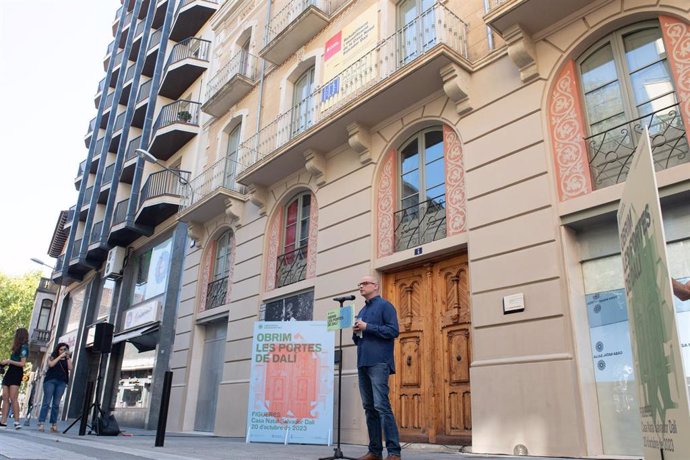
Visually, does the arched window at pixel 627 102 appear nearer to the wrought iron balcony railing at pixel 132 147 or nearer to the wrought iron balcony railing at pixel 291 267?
the wrought iron balcony railing at pixel 291 267

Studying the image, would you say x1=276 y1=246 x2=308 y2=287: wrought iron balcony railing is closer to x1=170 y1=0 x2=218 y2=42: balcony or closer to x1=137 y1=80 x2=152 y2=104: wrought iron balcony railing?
x1=170 y1=0 x2=218 y2=42: balcony

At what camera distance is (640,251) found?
6.66ft

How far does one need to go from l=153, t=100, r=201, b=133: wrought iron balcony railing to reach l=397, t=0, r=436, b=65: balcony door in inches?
390

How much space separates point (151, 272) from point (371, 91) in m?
12.2

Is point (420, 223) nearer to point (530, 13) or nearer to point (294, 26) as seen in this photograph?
point (530, 13)

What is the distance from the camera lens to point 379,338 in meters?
5.49

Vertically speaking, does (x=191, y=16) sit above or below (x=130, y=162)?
above

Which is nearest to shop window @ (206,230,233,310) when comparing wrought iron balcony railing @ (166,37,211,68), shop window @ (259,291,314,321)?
shop window @ (259,291,314,321)

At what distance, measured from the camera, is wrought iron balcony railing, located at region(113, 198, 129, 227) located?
2034 centimetres

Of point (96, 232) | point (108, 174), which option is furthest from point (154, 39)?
point (96, 232)

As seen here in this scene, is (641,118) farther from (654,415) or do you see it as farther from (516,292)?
(654,415)

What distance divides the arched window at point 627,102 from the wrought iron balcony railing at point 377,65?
246 cm

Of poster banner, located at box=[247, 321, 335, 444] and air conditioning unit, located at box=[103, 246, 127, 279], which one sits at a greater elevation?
air conditioning unit, located at box=[103, 246, 127, 279]

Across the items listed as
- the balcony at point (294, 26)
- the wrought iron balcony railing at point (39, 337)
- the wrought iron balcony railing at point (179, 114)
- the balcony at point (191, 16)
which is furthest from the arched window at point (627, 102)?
the wrought iron balcony railing at point (39, 337)
